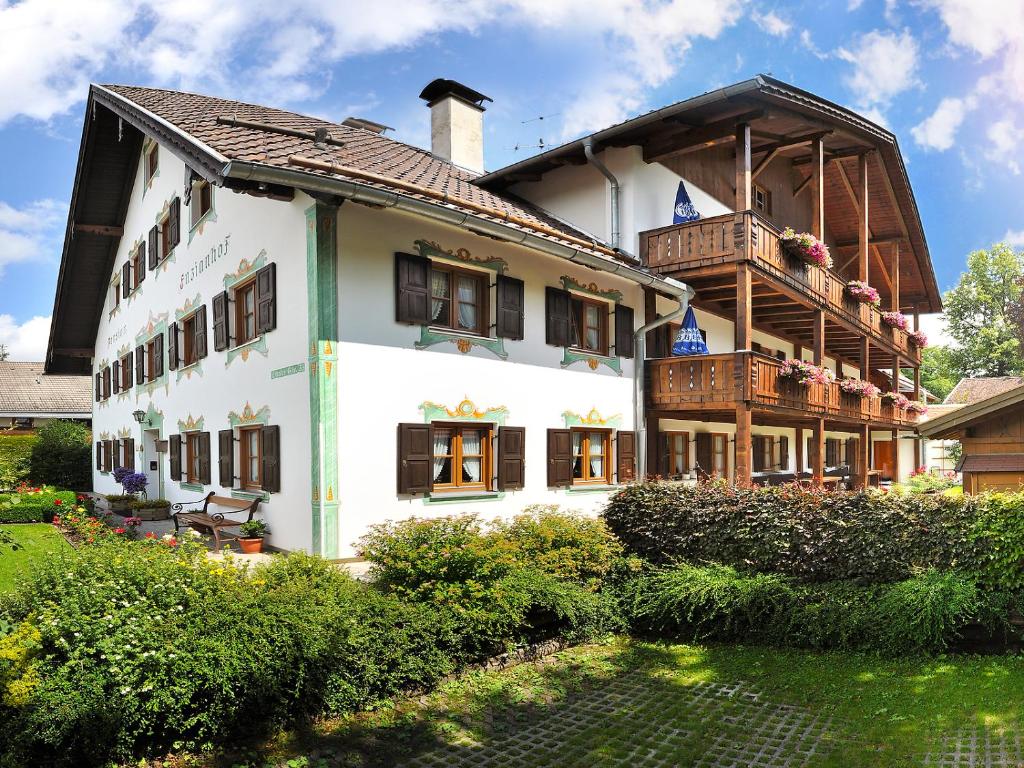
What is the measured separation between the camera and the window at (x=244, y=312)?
1330 centimetres

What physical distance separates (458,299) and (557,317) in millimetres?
2265

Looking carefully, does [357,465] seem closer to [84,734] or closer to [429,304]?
[429,304]

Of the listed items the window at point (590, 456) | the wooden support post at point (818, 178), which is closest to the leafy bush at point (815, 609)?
the window at point (590, 456)

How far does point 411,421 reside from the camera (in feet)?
38.3

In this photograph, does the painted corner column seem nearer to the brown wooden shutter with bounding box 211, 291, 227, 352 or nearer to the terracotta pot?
the terracotta pot

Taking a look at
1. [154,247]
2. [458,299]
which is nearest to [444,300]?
[458,299]

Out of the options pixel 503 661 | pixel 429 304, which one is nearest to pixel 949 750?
pixel 503 661

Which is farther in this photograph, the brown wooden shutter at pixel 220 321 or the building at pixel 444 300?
the brown wooden shutter at pixel 220 321

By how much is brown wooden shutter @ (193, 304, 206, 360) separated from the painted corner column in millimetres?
5089

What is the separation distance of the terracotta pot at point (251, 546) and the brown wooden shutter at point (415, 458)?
2.41 metres

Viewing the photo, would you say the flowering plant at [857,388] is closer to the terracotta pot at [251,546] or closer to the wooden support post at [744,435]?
the wooden support post at [744,435]

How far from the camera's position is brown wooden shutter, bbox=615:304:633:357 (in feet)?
50.9

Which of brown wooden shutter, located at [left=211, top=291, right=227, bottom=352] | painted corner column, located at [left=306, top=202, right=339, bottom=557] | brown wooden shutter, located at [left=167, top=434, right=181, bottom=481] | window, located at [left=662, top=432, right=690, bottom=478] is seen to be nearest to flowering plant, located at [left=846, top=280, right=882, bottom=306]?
window, located at [left=662, top=432, right=690, bottom=478]

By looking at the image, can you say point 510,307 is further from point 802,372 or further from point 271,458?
point 802,372
